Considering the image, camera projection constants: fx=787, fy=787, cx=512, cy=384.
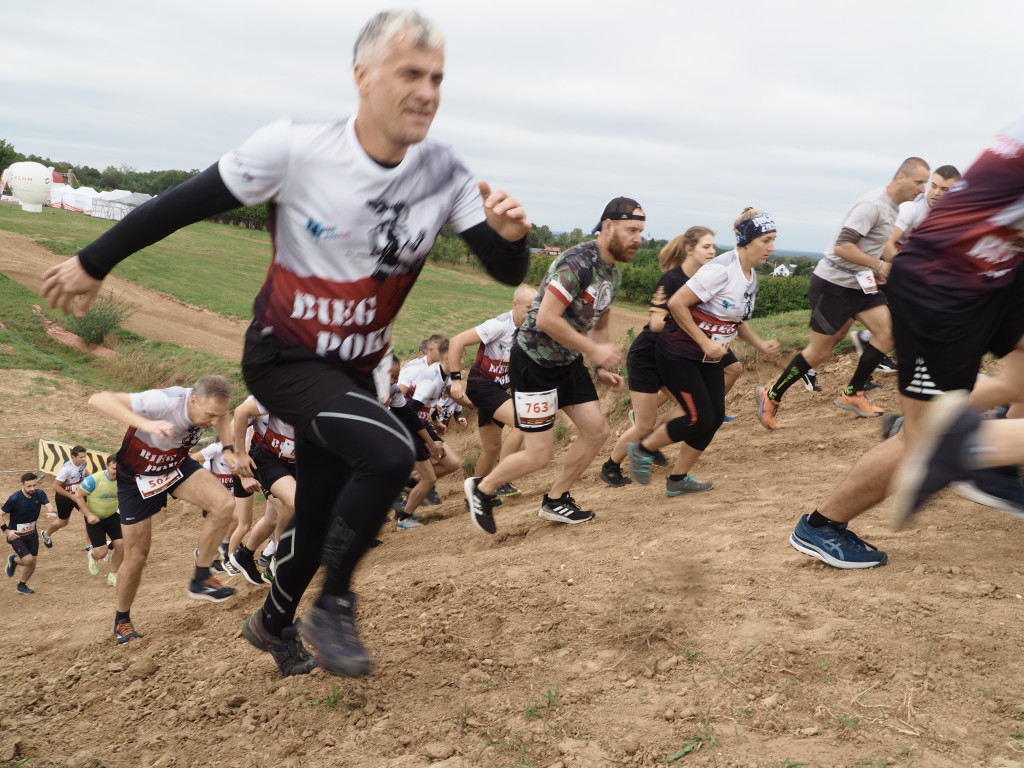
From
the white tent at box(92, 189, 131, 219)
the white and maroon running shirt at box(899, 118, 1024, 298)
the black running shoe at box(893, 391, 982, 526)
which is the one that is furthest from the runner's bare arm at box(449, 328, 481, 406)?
the white tent at box(92, 189, 131, 219)

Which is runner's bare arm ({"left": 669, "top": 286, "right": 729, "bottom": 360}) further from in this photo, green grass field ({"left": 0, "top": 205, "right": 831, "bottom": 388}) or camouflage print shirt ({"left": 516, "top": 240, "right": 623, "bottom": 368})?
green grass field ({"left": 0, "top": 205, "right": 831, "bottom": 388})

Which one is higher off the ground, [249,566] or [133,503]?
[133,503]

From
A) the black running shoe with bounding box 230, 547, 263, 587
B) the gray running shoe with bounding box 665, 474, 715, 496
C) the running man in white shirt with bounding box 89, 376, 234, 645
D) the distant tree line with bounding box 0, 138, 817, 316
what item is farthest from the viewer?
the distant tree line with bounding box 0, 138, 817, 316

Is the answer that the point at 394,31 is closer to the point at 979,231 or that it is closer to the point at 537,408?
the point at 979,231

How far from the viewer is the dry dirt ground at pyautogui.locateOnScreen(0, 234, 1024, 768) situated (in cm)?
290

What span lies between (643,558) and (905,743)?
218 centimetres

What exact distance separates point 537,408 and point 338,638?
3280 millimetres

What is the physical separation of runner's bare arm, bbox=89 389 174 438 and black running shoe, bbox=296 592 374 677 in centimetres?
297

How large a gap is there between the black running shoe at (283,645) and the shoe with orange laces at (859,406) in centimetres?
647

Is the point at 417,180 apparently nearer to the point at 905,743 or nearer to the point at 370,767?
the point at 370,767

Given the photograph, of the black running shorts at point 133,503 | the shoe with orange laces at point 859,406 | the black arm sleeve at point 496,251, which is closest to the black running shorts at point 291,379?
the black arm sleeve at point 496,251

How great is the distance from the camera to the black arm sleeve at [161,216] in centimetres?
267

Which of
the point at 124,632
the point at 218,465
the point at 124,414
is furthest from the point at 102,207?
the point at 124,632

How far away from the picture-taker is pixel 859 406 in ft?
26.7
